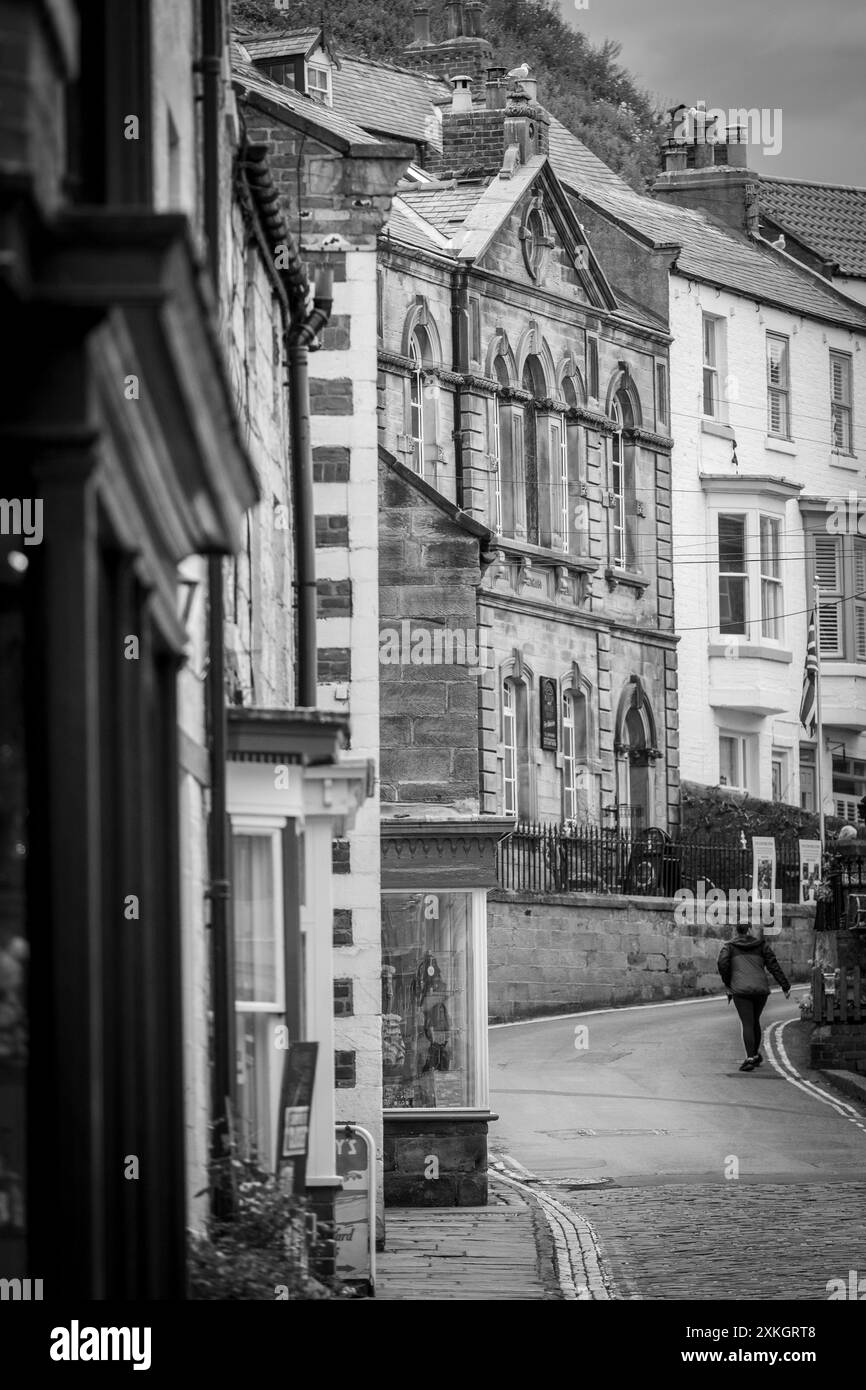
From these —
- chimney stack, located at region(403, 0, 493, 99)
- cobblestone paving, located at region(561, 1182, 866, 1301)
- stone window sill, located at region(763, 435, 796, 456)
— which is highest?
chimney stack, located at region(403, 0, 493, 99)

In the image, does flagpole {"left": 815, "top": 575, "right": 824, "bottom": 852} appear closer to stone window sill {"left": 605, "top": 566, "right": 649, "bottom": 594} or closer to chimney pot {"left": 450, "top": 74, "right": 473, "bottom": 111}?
stone window sill {"left": 605, "top": 566, "right": 649, "bottom": 594}

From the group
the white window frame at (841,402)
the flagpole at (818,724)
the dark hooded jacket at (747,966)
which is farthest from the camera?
the white window frame at (841,402)

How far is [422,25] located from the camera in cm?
4841

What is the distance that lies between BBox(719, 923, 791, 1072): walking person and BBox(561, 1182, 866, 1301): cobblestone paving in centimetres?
612

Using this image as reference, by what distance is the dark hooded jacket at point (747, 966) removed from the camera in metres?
27.0

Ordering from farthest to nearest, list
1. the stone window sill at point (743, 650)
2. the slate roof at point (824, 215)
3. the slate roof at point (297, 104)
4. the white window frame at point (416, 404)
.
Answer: the slate roof at point (824, 215) → the stone window sill at point (743, 650) → the white window frame at point (416, 404) → the slate roof at point (297, 104)

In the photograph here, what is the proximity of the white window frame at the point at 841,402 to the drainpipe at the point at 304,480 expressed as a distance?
28.2 meters

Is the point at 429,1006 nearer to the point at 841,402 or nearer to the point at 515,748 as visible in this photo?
the point at 515,748

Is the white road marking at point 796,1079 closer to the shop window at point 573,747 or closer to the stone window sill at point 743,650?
the shop window at point 573,747

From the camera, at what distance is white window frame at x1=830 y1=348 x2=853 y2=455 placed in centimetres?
4644

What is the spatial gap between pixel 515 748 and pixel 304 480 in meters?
19.4

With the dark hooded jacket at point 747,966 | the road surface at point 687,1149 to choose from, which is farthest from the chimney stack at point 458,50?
the dark hooded jacket at point 747,966

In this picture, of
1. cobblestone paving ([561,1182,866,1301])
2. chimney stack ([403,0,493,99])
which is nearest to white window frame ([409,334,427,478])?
chimney stack ([403,0,493,99])
